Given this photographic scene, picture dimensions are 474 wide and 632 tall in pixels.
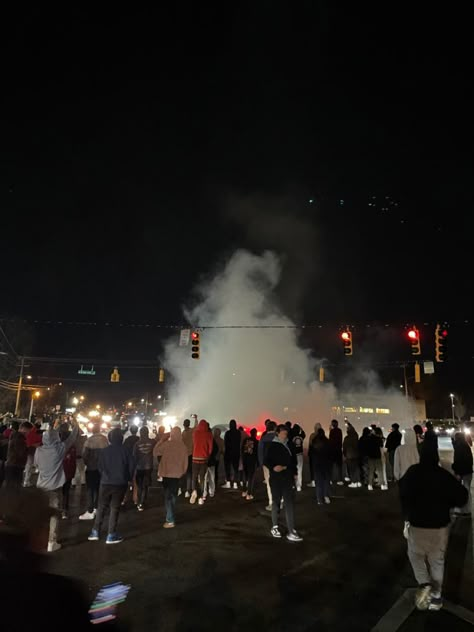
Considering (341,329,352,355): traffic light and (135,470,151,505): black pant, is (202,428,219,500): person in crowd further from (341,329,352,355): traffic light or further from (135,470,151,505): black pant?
(341,329,352,355): traffic light

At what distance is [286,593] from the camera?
16.6 ft

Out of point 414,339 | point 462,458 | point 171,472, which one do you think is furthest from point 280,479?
point 414,339

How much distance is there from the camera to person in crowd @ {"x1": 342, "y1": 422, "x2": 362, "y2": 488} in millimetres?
13031

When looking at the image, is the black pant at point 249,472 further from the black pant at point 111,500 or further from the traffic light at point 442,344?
the traffic light at point 442,344

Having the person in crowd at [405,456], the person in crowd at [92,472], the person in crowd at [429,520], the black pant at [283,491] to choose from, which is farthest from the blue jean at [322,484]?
the person in crowd at [429,520]

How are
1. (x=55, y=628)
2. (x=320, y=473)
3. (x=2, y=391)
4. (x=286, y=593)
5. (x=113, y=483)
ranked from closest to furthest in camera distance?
(x=55, y=628) → (x=286, y=593) → (x=113, y=483) → (x=320, y=473) → (x=2, y=391)

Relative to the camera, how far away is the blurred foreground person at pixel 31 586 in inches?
71.3

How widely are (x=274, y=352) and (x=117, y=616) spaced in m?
44.3

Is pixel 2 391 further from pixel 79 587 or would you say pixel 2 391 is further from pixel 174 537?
pixel 79 587

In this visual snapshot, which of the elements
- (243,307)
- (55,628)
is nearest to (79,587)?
(55,628)

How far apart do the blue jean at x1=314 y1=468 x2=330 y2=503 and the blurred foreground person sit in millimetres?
9365

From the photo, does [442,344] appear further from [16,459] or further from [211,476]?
[16,459]

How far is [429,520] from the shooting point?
15.5 ft

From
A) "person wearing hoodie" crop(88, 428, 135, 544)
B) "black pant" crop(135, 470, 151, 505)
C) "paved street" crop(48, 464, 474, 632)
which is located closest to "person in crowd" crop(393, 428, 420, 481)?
"paved street" crop(48, 464, 474, 632)
